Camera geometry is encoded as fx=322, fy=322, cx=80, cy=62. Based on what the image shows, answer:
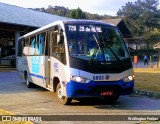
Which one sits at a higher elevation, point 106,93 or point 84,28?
point 84,28

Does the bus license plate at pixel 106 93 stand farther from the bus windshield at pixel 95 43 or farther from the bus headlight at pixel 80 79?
the bus windshield at pixel 95 43

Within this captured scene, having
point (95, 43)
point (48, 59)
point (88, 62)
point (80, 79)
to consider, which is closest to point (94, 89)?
point (80, 79)

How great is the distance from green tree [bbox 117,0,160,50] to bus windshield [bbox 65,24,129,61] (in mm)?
62678

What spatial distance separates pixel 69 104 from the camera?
10.1 metres

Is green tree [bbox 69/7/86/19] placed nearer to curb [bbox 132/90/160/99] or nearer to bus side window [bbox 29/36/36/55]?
bus side window [bbox 29/36/36/55]

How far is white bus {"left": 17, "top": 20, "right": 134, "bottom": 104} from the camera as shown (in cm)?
919

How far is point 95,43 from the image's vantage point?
9695 mm

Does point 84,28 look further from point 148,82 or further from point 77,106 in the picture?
point 148,82

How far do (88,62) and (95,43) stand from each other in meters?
0.76

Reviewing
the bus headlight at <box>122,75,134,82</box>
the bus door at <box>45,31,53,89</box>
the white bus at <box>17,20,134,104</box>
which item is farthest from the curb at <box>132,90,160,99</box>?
the bus door at <box>45,31,53,89</box>

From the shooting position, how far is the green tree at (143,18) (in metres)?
78.3

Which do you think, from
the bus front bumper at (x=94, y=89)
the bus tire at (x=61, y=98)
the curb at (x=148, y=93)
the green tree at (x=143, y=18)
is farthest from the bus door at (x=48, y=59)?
the green tree at (x=143, y=18)

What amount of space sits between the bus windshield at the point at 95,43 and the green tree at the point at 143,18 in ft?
206

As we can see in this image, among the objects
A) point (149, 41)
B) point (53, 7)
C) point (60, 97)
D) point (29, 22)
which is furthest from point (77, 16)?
point (60, 97)
